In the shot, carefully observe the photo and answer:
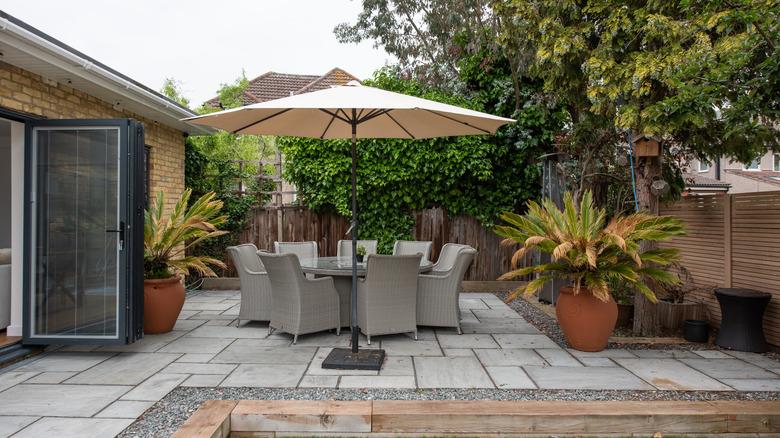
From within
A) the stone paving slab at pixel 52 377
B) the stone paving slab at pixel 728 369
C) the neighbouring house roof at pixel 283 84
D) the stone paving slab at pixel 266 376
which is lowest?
the stone paving slab at pixel 728 369

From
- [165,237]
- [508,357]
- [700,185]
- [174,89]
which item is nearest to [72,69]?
[165,237]

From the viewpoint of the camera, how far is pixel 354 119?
4.07 metres

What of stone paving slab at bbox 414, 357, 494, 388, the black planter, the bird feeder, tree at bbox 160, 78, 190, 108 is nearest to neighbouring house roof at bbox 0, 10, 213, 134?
stone paving slab at bbox 414, 357, 494, 388

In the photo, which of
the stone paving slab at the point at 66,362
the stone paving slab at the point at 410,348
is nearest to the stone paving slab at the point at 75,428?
the stone paving slab at the point at 66,362

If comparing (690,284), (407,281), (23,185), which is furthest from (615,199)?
(23,185)

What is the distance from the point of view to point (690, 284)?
209 inches

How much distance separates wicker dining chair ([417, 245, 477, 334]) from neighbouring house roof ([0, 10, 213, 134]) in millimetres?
3670

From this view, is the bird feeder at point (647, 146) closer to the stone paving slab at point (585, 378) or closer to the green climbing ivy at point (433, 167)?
the stone paving slab at point (585, 378)

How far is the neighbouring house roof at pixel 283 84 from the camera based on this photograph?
18.9 meters

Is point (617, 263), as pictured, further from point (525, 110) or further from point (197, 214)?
point (197, 214)

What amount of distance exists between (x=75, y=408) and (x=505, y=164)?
21.2ft

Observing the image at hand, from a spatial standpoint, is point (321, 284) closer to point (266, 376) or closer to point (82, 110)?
point (266, 376)

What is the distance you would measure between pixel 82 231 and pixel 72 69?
1.43m

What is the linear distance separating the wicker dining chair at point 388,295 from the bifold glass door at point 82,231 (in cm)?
208
